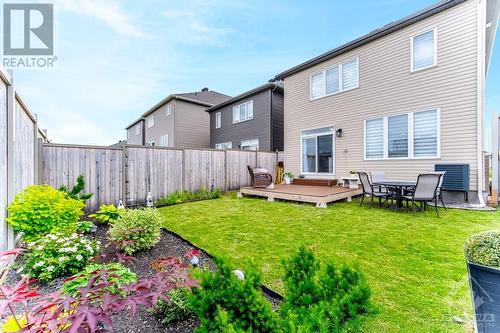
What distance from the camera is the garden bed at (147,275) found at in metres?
1.85

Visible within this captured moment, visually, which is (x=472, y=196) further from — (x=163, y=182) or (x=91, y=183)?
(x=91, y=183)

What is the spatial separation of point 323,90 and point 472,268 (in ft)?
32.3

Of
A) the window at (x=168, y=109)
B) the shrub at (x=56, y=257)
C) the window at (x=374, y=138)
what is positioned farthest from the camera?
the window at (x=168, y=109)

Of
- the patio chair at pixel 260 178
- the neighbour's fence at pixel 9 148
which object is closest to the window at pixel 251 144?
the patio chair at pixel 260 178

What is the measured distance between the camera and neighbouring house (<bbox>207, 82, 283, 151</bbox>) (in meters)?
13.1

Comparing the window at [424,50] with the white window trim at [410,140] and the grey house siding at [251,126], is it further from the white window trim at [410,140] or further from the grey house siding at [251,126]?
the grey house siding at [251,126]

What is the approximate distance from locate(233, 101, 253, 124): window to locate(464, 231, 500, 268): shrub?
13.3 m

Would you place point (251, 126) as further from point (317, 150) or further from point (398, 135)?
point (398, 135)

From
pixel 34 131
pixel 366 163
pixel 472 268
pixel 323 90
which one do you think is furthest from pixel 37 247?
pixel 323 90

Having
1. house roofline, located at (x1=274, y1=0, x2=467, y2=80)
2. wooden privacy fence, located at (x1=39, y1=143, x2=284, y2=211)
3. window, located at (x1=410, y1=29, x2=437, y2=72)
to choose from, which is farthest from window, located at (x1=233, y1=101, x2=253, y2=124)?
window, located at (x1=410, y1=29, x2=437, y2=72)

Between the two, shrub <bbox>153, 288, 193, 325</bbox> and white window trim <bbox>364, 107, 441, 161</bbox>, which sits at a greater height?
white window trim <bbox>364, 107, 441, 161</bbox>

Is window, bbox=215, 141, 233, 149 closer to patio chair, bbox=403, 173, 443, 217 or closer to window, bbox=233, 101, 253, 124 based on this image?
window, bbox=233, 101, 253, 124

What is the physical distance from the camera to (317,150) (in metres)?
10.6

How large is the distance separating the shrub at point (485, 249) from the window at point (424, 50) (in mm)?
7930
